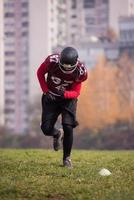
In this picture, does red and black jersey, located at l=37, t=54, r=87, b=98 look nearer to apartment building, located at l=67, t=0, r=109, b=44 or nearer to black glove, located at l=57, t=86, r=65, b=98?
black glove, located at l=57, t=86, r=65, b=98

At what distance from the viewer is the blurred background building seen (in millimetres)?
107775

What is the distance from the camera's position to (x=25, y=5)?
125250mm

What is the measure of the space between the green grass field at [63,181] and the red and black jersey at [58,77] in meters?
1.12

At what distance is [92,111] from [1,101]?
4632cm

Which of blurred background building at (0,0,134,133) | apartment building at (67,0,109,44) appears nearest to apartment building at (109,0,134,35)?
blurred background building at (0,0,134,133)

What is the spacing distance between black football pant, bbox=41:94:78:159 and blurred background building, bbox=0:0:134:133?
93414mm

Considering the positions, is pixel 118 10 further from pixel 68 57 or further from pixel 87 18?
pixel 68 57

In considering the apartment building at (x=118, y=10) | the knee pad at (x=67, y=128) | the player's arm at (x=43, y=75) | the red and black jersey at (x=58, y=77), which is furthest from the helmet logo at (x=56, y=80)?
the apartment building at (x=118, y=10)

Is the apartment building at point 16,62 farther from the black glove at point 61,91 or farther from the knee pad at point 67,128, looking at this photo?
the black glove at point 61,91

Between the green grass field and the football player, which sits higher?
the football player

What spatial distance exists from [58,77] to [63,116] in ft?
1.90

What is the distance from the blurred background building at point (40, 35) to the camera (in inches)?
4243

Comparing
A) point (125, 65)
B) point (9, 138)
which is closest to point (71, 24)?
point (125, 65)

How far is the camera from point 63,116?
1022 centimetres
